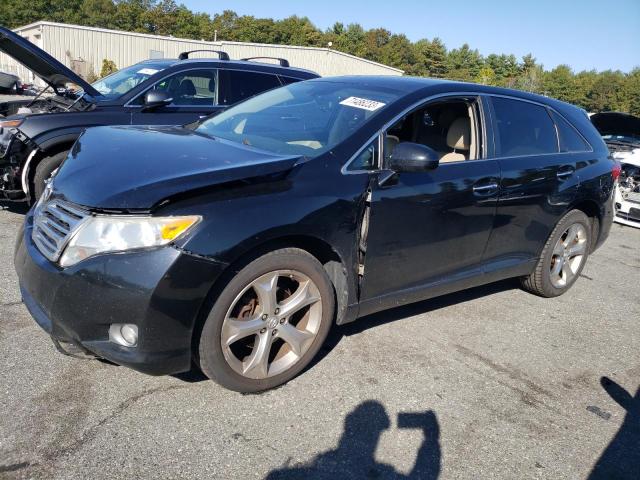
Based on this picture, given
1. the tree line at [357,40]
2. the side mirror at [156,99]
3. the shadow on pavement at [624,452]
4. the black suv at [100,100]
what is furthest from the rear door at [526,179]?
the tree line at [357,40]

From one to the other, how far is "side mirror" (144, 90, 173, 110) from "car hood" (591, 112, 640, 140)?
604 cm

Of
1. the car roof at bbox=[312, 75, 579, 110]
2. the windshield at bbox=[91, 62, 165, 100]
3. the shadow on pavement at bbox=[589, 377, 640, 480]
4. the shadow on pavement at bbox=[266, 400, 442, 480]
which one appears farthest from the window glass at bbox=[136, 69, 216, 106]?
the shadow on pavement at bbox=[589, 377, 640, 480]

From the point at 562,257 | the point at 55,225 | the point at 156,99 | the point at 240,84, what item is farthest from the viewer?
the point at 240,84

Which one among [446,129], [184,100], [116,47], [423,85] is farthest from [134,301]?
[116,47]

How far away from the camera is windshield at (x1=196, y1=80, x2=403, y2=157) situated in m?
3.22

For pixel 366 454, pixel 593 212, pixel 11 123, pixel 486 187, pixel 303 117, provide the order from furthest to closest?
pixel 11 123, pixel 593 212, pixel 486 187, pixel 303 117, pixel 366 454

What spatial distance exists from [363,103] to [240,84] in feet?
11.7

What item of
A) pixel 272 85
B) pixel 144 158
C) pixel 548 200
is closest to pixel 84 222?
pixel 144 158

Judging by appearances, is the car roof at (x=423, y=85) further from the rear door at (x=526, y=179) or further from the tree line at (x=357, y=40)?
the tree line at (x=357, y=40)

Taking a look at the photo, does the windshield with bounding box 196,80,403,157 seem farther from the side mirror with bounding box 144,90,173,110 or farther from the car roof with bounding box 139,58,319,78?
the car roof with bounding box 139,58,319,78

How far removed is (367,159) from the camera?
3115 mm

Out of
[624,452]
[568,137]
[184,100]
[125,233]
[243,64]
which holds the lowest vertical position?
[624,452]

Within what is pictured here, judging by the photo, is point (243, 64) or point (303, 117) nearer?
point (303, 117)

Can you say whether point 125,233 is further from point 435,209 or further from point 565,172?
point 565,172
